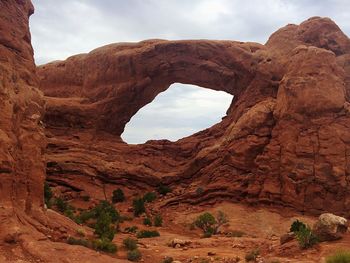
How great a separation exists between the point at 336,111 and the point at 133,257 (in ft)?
64.8

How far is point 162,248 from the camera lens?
731 inches

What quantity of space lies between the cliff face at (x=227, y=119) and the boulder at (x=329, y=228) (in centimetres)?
1173

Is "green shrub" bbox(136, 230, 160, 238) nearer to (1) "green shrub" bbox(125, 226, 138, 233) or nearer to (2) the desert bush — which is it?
(1) "green shrub" bbox(125, 226, 138, 233)

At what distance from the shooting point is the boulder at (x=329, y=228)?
16173 mm

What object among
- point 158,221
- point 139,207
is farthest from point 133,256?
point 139,207

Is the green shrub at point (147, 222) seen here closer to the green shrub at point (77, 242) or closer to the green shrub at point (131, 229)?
the green shrub at point (131, 229)

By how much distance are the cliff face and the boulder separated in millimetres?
11735

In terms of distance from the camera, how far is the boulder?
1617 centimetres

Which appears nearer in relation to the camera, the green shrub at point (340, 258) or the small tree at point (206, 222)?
the green shrub at point (340, 258)

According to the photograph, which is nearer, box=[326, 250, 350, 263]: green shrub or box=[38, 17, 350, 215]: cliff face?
box=[326, 250, 350, 263]: green shrub

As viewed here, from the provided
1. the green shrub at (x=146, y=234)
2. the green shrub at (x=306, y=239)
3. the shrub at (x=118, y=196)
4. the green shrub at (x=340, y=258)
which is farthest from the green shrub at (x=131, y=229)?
the green shrub at (x=340, y=258)

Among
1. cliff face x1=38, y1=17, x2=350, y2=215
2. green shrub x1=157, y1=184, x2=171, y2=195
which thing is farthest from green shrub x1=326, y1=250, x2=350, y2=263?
green shrub x1=157, y1=184, x2=171, y2=195

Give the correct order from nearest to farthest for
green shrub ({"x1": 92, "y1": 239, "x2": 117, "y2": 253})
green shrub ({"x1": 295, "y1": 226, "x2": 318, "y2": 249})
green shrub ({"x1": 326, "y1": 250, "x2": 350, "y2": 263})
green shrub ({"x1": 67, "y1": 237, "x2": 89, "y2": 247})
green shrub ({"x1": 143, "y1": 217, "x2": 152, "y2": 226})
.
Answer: green shrub ({"x1": 326, "y1": 250, "x2": 350, "y2": 263}) → green shrub ({"x1": 67, "y1": 237, "x2": 89, "y2": 247}) → green shrub ({"x1": 92, "y1": 239, "x2": 117, "y2": 253}) → green shrub ({"x1": 295, "y1": 226, "x2": 318, "y2": 249}) → green shrub ({"x1": 143, "y1": 217, "x2": 152, "y2": 226})

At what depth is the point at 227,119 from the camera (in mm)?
36938
